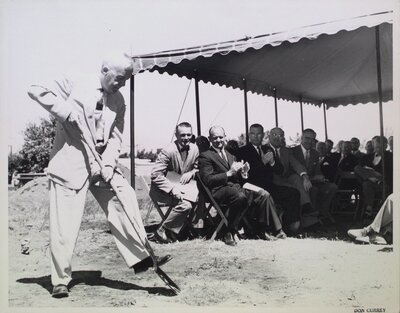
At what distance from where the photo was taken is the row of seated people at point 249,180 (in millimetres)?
4562

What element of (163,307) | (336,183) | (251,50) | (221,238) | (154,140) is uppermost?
(251,50)

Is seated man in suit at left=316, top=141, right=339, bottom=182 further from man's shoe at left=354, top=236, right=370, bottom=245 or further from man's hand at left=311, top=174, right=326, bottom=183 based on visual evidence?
man's shoe at left=354, top=236, right=370, bottom=245

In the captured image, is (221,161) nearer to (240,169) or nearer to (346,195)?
(240,169)

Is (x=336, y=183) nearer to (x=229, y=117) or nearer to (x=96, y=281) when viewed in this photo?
(x=229, y=117)

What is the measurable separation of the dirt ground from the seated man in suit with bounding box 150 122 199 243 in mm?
390

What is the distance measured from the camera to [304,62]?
514 centimetres

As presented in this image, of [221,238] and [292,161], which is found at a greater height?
[292,161]

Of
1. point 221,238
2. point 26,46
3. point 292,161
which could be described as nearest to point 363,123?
point 292,161

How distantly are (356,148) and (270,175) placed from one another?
100 centimetres

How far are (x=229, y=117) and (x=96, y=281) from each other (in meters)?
2.45

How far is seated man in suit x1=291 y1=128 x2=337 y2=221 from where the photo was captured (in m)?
5.10

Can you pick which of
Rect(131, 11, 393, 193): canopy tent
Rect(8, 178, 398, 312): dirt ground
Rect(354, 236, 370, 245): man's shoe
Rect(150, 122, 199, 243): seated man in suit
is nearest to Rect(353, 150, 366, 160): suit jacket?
Rect(131, 11, 393, 193): canopy tent

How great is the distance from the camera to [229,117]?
5449 mm

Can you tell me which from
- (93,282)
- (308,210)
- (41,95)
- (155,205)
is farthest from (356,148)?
(41,95)
